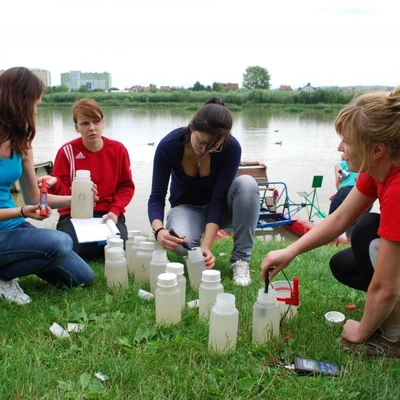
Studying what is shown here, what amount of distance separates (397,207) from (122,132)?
2253 centimetres

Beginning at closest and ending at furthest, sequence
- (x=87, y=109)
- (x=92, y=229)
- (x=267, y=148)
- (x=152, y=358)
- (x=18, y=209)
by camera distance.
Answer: (x=152, y=358), (x=18, y=209), (x=92, y=229), (x=87, y=109), (x=267, y=148)

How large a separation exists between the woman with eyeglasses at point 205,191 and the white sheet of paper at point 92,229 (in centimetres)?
29

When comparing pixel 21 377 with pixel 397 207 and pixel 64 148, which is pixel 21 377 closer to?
pixel 397 207

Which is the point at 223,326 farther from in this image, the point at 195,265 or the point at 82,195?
the point at 82,195

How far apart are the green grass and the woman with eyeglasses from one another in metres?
0.63

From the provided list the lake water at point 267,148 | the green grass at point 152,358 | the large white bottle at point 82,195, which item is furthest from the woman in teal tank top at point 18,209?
the lake water at point 267,148

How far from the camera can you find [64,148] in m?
3.69

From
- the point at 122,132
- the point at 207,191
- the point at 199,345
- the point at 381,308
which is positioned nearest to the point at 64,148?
the point at 207,191

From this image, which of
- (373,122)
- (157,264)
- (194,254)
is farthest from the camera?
(194,254)

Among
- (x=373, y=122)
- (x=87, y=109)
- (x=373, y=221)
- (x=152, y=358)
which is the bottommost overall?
(x=152, y=358)

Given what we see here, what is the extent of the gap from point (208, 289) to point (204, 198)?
1266 mm

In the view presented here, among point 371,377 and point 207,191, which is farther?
point 207,191

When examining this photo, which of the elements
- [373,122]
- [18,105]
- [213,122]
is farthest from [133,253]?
[373,122]

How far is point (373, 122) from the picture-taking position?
69.2 inches
